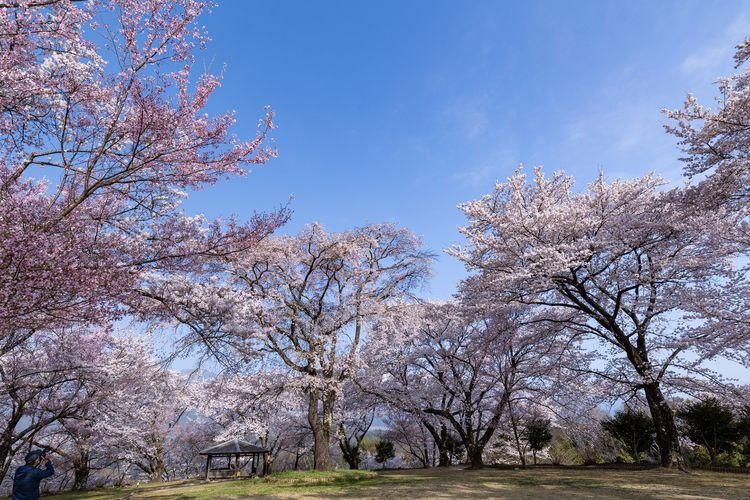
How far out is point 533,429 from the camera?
66.3 ft

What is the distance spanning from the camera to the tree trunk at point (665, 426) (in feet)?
37.0

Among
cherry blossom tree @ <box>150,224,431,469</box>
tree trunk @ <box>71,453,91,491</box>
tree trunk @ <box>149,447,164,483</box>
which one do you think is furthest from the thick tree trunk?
tree trunk @ <box>149,447,164,483</box>

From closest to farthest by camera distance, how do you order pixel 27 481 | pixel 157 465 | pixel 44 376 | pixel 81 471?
pixel 27 481
pixel 44 376
pixel 81 471
pixel 157 465

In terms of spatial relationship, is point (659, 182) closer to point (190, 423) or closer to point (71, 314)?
point (71, 314)

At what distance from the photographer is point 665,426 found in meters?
11.4

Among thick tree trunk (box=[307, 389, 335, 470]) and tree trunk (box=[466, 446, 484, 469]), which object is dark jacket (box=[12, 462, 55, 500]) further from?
tree trunk (box=[466, 446, 484, 469])

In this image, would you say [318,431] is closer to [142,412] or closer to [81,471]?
[142,412]

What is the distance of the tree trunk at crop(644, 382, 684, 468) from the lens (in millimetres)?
11266

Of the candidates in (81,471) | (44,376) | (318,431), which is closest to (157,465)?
(81,471)

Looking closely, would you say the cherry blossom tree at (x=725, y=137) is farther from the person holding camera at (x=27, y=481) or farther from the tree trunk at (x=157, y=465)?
the tree trunk at (x=157, y=465)

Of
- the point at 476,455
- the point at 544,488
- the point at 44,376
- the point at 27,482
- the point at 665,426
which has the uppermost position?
the point at 44,376

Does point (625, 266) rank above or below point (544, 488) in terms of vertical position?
above

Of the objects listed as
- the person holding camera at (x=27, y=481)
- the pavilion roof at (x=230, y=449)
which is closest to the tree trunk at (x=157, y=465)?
the pavilion roof at (x=230, y=449)

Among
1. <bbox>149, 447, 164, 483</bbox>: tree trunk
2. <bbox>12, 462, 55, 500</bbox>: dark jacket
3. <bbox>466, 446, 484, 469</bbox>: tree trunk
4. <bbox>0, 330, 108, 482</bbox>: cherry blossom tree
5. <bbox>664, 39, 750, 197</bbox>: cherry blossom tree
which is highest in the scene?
<bbox>664, 39, 750, 197</bbox>: cherry blossom tree
